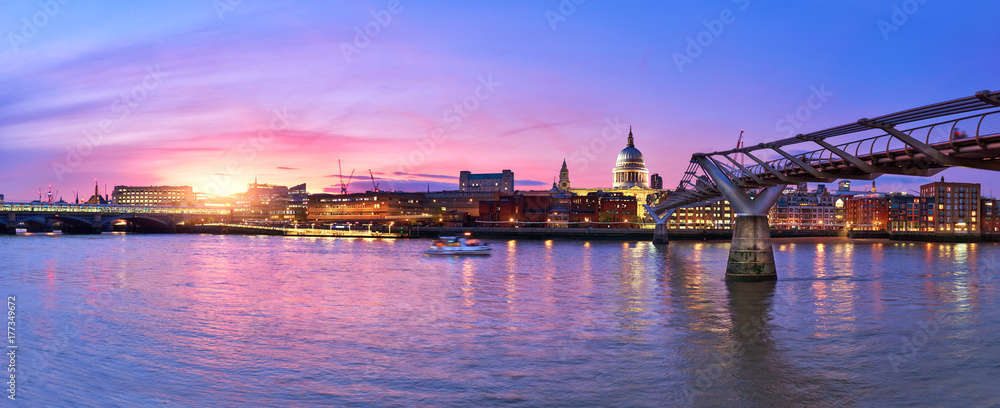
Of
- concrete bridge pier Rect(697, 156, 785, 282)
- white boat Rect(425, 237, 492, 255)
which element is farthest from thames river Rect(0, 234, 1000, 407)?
white boat Rect(425, 237, 492, 255)

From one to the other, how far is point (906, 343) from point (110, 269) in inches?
2158

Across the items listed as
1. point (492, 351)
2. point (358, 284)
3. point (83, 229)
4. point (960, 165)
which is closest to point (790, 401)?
point (492, 351)

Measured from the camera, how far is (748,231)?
4253cm

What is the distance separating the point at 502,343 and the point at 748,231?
82.3 ft

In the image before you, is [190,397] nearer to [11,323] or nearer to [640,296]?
[11,323]

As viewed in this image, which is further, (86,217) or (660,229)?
(86,217)

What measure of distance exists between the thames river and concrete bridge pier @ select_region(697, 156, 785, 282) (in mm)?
1917

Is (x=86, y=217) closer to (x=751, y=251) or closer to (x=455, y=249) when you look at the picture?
(x=455, y=249)

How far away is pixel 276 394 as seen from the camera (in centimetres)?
1627

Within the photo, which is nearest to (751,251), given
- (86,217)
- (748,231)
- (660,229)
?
(748,231)

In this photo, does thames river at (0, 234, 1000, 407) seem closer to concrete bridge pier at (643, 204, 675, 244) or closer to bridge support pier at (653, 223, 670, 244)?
concrete bridge pier at (643, 204, 675, 244)

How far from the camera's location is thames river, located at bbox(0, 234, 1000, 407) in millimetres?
16484

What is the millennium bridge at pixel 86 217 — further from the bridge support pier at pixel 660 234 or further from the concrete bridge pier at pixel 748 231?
the concrete bridge pier at pixel 748 231

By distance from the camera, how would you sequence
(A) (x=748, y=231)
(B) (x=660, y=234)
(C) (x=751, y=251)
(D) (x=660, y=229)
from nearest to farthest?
(A) (x=748, y=231)
(C) (x=751, y=251)
(B) (x=660, y=234)
(D) (x=660, y=229)
